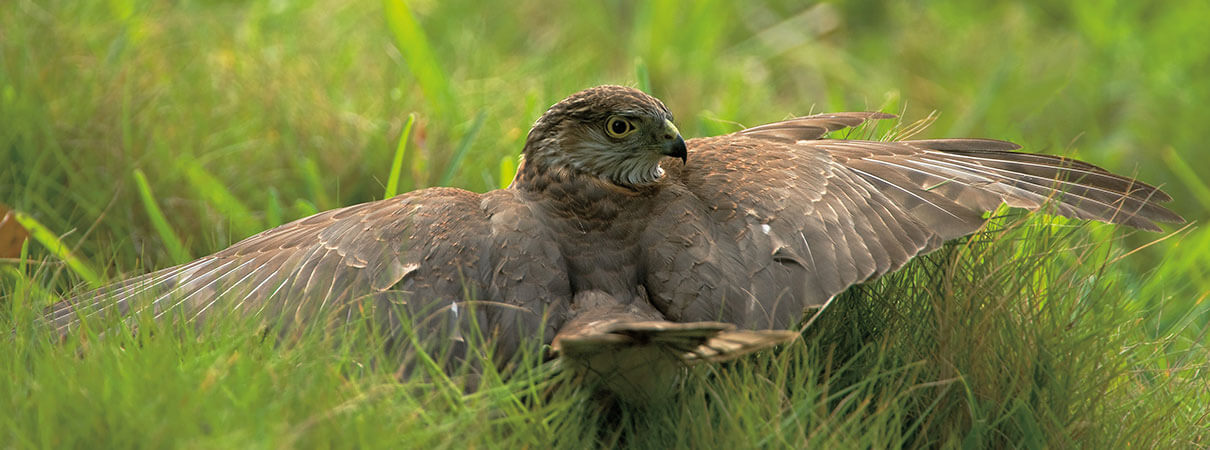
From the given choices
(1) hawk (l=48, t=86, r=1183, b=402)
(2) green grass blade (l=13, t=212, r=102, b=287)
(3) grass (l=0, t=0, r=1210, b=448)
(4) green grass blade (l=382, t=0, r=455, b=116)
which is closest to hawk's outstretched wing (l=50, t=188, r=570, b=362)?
(1) hawk (l=48, t=86, r=1183, b=402)

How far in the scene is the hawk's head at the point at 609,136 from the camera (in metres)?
4.10

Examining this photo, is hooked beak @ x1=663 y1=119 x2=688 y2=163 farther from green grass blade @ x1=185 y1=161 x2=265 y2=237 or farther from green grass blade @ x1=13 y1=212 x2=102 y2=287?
green grass blade @ x1=13 y1=212 x2=102 y2=287

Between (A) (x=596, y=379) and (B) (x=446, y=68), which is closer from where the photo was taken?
(A) (x=596, y=379)

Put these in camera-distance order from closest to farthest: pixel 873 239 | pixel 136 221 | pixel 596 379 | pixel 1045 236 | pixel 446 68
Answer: pixel 596 379 → pixel 873 239 → pixel 1045 236 → pixel 136 221 → pixel 446 68

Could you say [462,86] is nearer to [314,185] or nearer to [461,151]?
[461,151]

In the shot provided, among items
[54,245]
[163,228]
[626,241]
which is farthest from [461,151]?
[54,245]

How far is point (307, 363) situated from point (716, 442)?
114 centimetres

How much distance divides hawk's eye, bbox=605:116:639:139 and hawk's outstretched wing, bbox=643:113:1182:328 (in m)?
0.25

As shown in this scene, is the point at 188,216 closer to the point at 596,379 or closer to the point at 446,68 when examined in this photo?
the point at 446,68

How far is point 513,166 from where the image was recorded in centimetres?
506

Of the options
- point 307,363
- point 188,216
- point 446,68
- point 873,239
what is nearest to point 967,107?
point 446,68

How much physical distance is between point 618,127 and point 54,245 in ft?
7.14

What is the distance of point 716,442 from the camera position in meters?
3.28

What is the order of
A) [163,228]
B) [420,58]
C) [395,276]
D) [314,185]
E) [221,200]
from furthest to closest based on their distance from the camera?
[420,58], [314,185], [221,200], [163,228], [395,276]
